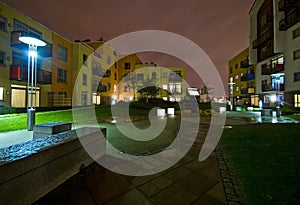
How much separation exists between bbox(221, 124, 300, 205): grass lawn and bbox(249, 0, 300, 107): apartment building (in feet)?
49.8

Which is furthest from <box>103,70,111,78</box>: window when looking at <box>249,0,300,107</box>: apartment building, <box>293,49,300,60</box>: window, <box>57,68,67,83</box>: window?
<box>293,49,300,60</box>: window

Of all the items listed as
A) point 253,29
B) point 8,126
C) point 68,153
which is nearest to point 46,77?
point 8,126

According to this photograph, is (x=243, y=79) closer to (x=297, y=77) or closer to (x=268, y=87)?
→ (x=268, y=87)

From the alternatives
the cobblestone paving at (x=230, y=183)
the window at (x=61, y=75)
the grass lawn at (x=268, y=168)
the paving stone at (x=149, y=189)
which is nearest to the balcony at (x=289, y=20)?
the grass lawn at (x=268, y=168)

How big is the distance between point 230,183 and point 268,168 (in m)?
1.11

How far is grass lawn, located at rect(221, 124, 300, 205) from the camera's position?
269 centimetres

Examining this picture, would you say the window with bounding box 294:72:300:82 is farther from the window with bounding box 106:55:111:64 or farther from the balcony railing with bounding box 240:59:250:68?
the window with bounding box 106:55:111:64

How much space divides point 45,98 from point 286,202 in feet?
70.0

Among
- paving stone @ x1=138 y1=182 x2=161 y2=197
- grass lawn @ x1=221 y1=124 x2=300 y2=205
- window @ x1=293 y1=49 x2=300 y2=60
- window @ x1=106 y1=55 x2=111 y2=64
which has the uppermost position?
window @ x1=106 y1=55 x2=111 y2=64

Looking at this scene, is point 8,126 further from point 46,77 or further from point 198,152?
point 46,77

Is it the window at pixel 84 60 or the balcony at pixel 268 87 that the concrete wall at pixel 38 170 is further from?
the balcony at pixel 268 87

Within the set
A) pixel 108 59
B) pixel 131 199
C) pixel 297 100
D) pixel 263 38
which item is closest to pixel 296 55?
pixel 297 100

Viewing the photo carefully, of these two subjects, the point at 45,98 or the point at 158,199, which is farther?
the point at 45,98

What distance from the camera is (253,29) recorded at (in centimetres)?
3180
